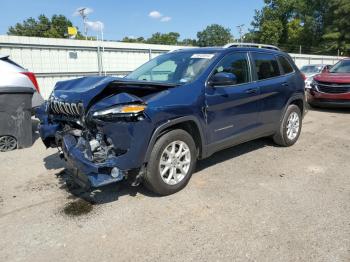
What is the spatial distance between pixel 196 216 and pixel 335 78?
27.8ft

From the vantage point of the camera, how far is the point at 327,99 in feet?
34.5

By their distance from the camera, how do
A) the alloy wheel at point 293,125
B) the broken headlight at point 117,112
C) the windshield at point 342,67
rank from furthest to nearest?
the windshield at point 342,67, the alloy wheel at point 293,125, the broken headlight at point 117,112

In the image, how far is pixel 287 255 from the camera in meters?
2.93

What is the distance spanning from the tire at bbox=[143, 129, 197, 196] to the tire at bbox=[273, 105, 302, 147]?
2.37 m

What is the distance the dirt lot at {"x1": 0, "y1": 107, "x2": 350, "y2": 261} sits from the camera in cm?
302

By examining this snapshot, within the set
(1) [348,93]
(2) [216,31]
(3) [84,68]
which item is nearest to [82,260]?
(1) [348,93]

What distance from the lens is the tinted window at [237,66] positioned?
4.72 metres

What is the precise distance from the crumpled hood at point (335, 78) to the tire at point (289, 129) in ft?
15.0

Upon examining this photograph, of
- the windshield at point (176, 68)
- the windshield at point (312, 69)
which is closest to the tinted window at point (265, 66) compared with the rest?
the windshield at point (176, 68)

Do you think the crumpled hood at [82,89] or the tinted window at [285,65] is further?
the tinted window at [285,65]

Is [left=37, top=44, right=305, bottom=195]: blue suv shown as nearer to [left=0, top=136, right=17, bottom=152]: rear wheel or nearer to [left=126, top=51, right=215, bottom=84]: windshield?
[left=126, top=51, right=215, bottom=84]: windshield

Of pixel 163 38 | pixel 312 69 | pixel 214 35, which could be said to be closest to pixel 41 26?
pixel 163 38

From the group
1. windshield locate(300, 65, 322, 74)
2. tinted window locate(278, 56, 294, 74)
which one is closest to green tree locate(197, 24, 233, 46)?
windshield locate(300, 65, 322, 74)

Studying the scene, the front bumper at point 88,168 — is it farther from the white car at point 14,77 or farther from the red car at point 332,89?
the red car at point 332,89
